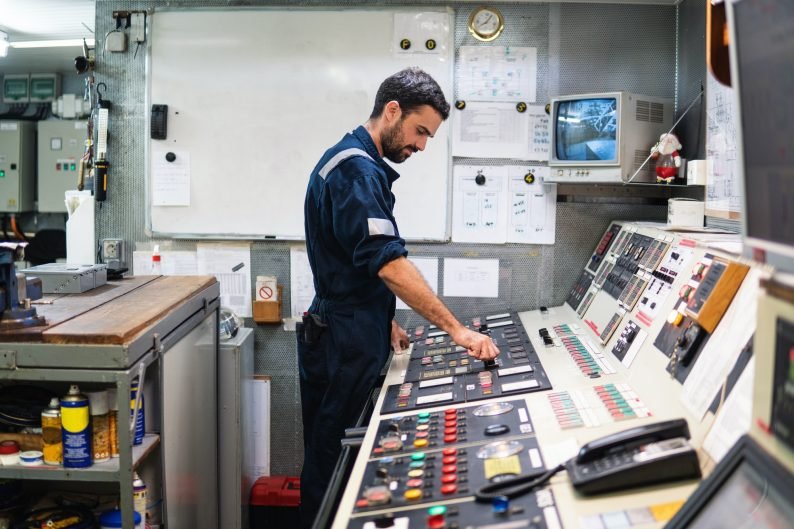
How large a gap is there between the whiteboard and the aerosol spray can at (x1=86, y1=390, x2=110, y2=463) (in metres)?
1.57

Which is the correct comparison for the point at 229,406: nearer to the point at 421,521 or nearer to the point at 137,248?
the point at 137,248

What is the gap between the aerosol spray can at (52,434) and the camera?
1.85 m

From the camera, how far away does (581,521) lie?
1.20m

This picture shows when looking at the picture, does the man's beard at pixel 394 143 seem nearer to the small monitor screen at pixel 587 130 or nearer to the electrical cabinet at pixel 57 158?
the small monitor screen at pixel 587 130

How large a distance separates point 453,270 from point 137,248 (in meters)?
1.46

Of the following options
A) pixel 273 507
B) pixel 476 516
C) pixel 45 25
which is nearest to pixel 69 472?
pixel 476 516

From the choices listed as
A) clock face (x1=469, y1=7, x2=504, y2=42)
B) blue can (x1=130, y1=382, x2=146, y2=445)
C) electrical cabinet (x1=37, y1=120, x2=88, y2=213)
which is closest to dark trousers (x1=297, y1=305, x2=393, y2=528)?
blue can (x1=130, y1=382, x2=146, y2=445)

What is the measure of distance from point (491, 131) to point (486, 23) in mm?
467

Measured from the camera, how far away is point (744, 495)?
39.0 inches

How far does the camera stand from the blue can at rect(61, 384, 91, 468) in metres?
1.81

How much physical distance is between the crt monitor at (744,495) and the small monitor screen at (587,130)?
1.97 meters

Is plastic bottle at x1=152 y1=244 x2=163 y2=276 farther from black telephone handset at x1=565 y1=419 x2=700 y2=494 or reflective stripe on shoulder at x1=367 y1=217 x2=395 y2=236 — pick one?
black telephone handset at x1=565 y1=419 x2=700 y2=494

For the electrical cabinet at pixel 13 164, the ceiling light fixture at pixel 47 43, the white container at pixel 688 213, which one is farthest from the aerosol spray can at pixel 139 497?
the electrical cabinet at pixel 13 164

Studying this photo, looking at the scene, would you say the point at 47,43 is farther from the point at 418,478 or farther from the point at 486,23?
the point at 418,478
